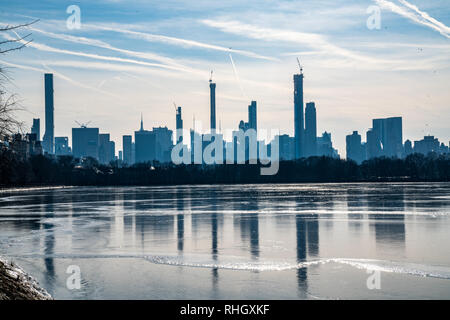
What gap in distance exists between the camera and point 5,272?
16172 mm

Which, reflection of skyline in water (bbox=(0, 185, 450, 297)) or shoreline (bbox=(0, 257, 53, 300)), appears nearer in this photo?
shoreline (bbox=(0, 257, 53, 300))

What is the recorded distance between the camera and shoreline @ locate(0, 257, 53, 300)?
1382cm

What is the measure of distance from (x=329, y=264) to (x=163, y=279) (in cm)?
676

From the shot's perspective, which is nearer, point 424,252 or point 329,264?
point 329,264

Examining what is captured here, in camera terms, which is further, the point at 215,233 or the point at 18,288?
the point at 215,233

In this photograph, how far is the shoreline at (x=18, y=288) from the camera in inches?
544

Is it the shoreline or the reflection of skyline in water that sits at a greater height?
the shoreline

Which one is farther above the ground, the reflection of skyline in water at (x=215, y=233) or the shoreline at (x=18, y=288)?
the shoreline at (x=18, y=288)

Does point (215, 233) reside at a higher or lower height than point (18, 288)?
lower

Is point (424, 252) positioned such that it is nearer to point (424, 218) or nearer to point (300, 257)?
point (300, 257)

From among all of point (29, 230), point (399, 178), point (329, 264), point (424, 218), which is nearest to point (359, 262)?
point (329, 264)

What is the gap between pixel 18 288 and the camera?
15.1 meters

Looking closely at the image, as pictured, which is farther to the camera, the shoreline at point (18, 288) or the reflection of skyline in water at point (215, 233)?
the reflection of skyline in water at point (215, 233)
